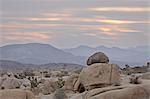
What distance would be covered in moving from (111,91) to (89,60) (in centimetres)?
678

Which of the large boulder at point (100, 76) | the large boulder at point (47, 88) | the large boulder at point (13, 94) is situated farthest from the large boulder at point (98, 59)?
the large boulder at point (13, 94)

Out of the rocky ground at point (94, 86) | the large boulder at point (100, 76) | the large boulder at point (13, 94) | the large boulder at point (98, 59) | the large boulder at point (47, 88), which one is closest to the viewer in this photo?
the rocky ground at point (94, 86)

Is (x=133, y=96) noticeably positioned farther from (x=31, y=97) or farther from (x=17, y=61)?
(x=17, y=61)

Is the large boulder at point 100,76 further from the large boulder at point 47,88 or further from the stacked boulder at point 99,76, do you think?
the large boulder at point 47,88

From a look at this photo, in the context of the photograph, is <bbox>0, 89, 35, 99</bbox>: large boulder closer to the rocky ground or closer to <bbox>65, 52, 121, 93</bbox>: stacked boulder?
the rocky ground

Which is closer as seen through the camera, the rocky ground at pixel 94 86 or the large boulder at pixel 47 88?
the rocky ground at pixel 94 86

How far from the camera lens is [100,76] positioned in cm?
1739

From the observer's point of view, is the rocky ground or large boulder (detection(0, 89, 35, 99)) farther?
large boulder (detection(0, 89, 35, 99))

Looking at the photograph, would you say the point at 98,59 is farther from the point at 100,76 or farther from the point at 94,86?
the point at 94,86

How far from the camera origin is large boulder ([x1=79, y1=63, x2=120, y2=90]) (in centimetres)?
1731

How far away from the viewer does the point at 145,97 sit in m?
11.9

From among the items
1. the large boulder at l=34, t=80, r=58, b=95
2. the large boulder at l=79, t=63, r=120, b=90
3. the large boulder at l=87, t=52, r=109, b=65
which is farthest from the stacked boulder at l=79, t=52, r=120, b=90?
the large boulder at l=34, t=80, r=58, b=95

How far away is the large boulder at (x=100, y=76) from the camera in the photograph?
56.8 feet

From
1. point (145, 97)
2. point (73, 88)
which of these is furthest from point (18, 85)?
point (145, 97)
